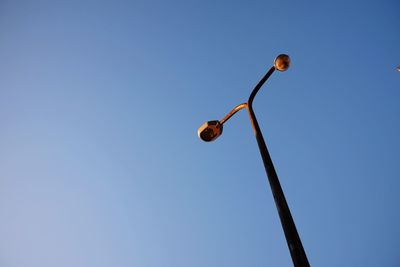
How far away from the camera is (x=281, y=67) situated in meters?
5.34

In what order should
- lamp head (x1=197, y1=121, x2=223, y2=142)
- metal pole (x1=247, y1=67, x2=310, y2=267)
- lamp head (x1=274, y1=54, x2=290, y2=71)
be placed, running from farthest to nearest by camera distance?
lamp head (x1=197, y1=121, x2=223, y2=142) → lamp head (x1=274, y1=54, x2=290, y2=71) → metal pole (x1=247, y1=67, x2=310, y2=267)

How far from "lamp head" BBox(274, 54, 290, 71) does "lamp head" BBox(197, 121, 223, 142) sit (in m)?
1.83

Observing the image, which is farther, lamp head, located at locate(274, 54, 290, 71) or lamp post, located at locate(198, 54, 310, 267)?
lamp head, located at locate(274, 54, 290, 71)

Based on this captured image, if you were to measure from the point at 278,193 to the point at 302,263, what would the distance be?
925mm

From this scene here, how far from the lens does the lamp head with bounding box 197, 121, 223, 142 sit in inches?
234

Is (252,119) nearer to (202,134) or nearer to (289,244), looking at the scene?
(202,134)

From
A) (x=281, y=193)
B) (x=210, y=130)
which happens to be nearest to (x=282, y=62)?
(x=210, y=130)

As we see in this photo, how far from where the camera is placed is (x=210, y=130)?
6.00m

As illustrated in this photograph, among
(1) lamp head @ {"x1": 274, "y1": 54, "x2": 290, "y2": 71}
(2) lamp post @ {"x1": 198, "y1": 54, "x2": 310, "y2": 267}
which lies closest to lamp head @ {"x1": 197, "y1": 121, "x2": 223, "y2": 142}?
(2) lamp post @ {"x1": 198, "y1": 54, "x2": 310, "y2": 267}

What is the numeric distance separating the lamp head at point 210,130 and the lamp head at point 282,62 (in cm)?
183

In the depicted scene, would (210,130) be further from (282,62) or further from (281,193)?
(281,193)

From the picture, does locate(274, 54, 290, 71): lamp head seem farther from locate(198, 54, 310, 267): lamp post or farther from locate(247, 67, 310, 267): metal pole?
locate(247, 67, 310, 267): metal pole

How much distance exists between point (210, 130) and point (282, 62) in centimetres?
219

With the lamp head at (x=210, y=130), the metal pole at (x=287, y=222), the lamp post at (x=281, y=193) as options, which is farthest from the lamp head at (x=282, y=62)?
the metal pole at (x=287, y=222)
